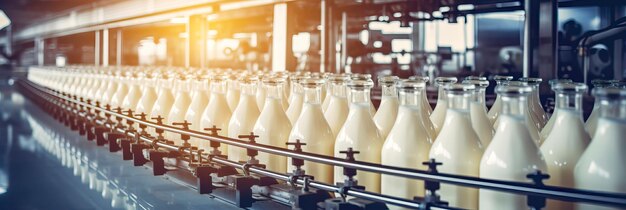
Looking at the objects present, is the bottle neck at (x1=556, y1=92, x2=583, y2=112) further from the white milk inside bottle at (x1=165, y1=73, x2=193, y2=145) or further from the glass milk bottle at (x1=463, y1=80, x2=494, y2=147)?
the white milk inside bottle at (x1=165, y1=73, x2=193, y2=145)

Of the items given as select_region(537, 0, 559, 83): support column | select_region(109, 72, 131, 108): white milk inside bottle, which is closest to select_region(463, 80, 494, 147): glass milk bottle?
select_region(537, 0, 559, 83): support column

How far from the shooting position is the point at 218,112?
116cm

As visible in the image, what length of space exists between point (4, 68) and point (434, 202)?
906 centimetres

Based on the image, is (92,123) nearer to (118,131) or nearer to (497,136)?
(118,131)

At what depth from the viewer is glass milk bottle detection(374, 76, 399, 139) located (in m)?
0.90

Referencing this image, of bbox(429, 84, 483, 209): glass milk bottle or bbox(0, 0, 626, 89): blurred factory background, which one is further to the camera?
bbox(0, 0, 626, 89): blurred factory background

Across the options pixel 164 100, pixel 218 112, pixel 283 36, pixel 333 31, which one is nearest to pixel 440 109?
pixel 218 112

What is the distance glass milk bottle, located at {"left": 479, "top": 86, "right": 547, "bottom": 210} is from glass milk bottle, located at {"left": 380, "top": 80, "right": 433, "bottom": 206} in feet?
0.32

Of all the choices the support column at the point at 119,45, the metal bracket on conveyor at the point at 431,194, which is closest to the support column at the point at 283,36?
the metal bracket on conveyor at the point at 431,194

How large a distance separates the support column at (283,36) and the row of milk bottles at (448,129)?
673 mm

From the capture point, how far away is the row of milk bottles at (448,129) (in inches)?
24.8

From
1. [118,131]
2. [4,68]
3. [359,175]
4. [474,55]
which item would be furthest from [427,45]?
[359,175]

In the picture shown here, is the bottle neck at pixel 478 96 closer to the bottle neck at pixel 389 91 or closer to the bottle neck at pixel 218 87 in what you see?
the bottle neck at pixel 389 91

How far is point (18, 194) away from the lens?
58.3 inches
